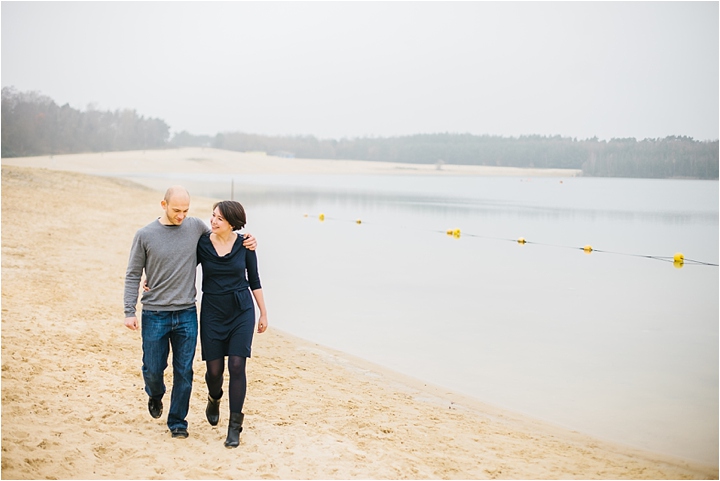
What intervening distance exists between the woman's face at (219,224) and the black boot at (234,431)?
3.34ft

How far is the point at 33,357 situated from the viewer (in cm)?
539

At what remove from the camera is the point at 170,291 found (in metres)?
3.96

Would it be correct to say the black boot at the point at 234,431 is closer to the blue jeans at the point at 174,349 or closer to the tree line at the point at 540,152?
the blue jeans at the point at 174,349

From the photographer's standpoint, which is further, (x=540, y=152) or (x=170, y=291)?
(x=540, y=152)

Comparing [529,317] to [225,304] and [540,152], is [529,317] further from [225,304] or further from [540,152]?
[540,152]

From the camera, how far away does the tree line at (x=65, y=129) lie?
64.8 meters

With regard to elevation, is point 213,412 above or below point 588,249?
above

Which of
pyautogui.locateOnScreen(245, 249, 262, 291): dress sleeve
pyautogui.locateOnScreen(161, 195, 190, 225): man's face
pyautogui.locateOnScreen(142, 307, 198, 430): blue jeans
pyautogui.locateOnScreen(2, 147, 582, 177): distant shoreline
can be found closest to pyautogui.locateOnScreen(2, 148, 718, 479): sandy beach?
pyautogui.locateOnScreen(142, 307, 198, 430): blue jeans

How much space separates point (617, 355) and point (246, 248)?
5567 millimetres

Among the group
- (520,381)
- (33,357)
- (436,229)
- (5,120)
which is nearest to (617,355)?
(520,381)

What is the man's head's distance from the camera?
3818 mm

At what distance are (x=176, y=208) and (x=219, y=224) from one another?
0.24 m

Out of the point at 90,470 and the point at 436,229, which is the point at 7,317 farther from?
the point at 436,229

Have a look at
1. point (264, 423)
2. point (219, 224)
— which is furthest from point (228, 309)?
point (264, 423)
